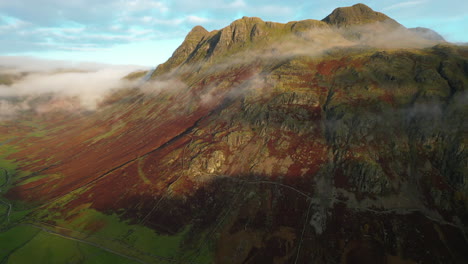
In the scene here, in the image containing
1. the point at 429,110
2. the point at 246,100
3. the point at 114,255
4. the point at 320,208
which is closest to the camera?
Result: the point at 114,255

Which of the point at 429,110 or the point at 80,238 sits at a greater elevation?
the point at 429,110

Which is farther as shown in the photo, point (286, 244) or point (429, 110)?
point (429, 110)

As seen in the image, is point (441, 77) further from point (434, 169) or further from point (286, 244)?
point (286, 244)

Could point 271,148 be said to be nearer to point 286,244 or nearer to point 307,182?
point 307,182

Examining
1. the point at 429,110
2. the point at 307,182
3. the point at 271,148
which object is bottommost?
the point at 307,182

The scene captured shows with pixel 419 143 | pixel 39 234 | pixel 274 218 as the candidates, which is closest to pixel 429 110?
pixel 419 143

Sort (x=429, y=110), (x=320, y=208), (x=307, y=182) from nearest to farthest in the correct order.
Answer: (x=320, y=208), (x=307, y=182), (x=429, y=110)

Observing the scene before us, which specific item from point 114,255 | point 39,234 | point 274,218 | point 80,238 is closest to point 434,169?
point 274,218
